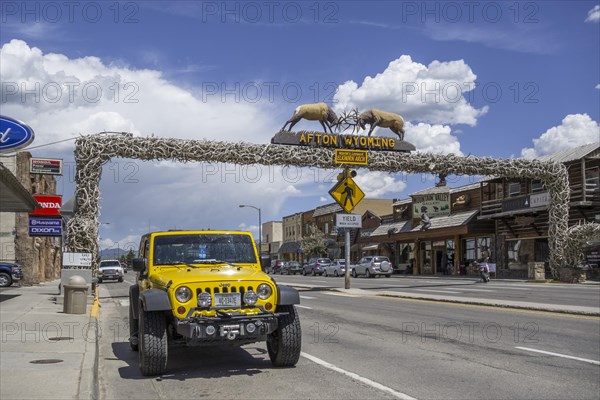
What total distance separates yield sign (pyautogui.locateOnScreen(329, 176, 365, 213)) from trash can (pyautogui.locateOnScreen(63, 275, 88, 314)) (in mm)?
12292

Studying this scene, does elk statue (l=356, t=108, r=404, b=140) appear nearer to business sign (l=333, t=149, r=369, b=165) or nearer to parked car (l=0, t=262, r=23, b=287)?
business sign (l=333, t=149, r=369, b=165)

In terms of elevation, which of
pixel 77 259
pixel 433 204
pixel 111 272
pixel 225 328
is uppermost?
pixel 433 204

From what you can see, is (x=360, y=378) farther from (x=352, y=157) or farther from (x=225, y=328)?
(x=352, y=157)

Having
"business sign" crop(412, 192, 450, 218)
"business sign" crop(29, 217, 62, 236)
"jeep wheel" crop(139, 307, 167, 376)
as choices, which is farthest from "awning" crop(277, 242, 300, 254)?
"jeep wheel" crop(139, 307, 167, 376)

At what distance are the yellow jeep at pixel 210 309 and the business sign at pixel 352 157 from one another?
1725 cm

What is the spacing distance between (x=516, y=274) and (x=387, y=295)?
2129cm

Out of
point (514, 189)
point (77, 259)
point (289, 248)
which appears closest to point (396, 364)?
point (77, 259)

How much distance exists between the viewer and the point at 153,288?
829 cm

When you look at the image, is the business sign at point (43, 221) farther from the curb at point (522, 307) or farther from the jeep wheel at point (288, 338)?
the jeep wheel at point (288, 338)

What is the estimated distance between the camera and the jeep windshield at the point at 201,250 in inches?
352

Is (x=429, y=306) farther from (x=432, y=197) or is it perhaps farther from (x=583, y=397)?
(x=432, y=197)

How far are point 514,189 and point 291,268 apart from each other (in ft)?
95.0

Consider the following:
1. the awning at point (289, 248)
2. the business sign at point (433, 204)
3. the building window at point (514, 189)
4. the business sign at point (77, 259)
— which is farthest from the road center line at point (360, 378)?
the awning at point (289, 248)

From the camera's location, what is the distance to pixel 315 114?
27000mm
